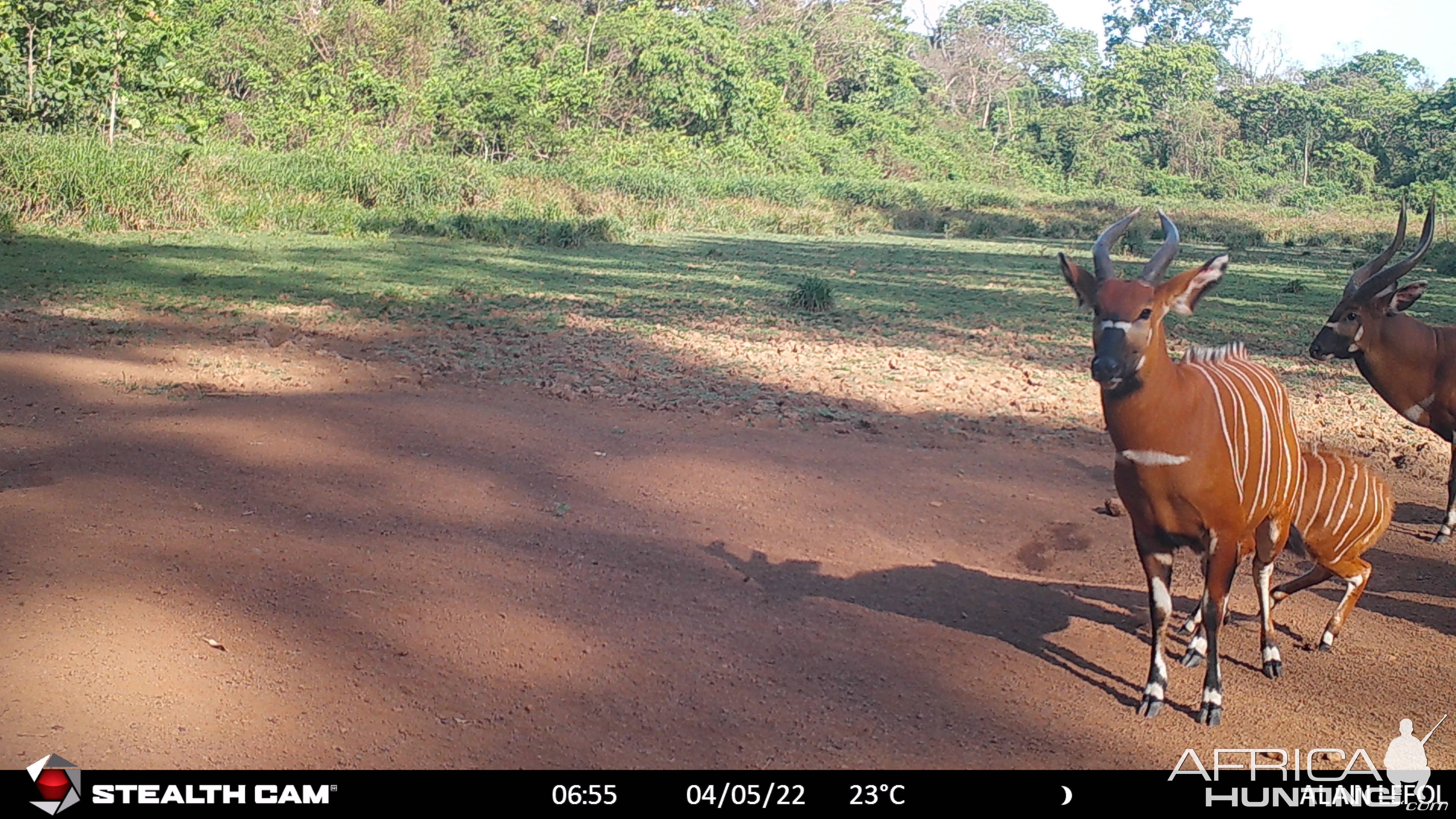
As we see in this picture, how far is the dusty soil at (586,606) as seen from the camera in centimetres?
390

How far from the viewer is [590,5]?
143 ft

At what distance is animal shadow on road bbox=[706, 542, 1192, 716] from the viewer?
16.8 ft

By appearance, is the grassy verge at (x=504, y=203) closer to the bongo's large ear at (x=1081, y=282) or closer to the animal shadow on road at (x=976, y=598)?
the animal shadow on road at (x=976, y=598)

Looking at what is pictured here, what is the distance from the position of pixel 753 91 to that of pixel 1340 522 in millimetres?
37840

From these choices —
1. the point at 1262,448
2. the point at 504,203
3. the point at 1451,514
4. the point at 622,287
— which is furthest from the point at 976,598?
the point at 504,203

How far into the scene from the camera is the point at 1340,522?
16.7 ft

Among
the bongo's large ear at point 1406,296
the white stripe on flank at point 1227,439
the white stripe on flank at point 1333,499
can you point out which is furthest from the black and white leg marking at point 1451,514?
the white stripe on flank at point 1227,439

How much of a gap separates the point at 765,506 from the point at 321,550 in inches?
98.2

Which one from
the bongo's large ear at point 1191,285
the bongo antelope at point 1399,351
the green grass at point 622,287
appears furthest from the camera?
the green grass at point 622,287

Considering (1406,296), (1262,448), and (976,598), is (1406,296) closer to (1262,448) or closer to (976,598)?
(1262,448)
